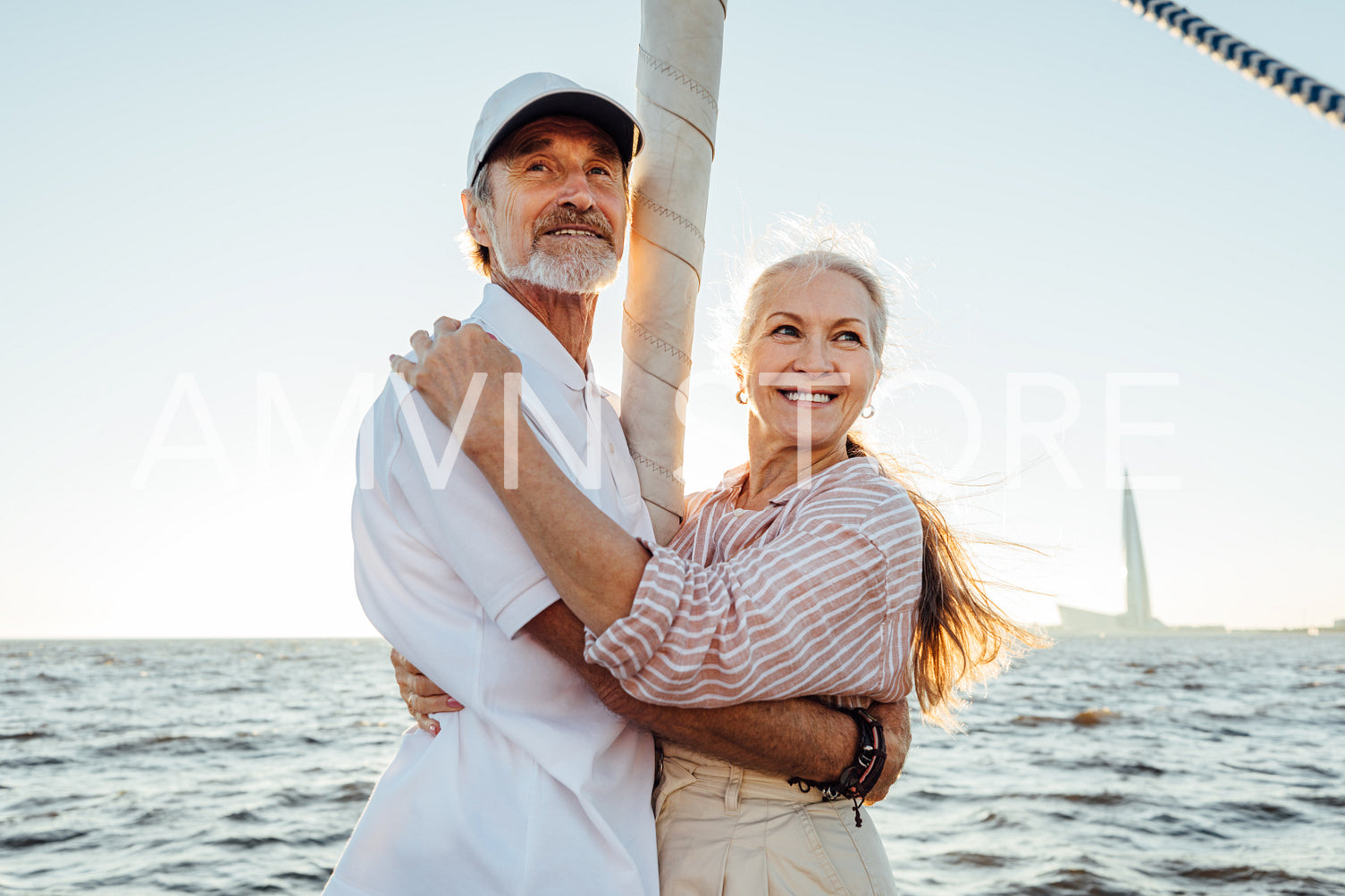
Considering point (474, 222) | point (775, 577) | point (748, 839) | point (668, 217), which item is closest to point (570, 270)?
point (668, 217)

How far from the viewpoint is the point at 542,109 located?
2.61 meters

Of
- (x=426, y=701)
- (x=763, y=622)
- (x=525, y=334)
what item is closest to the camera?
(x=763, y=622)

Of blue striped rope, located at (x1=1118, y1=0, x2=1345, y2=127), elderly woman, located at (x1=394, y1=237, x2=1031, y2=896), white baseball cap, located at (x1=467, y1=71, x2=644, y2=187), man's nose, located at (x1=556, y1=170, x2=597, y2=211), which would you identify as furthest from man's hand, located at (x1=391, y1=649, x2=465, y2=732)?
blue striped rope, located at (x1=1118, y1=0, x2=1345, y2=127)

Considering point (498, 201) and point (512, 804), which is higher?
point (498, 201)

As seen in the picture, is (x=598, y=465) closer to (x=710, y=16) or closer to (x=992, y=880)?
(x=710, y=16)

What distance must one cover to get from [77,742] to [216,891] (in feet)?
40.7

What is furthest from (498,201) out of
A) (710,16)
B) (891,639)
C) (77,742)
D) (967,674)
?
(77,742)

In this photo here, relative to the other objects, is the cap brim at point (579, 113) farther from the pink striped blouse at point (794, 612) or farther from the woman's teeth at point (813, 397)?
the pink striped blouse at point (794, 612)

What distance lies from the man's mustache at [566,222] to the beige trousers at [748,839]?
1.42m

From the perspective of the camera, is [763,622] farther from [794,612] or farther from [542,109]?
[542,109]

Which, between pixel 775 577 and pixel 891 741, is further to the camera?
pixel 891 741

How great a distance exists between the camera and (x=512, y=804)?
6.65 feet

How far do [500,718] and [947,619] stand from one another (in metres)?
1.51

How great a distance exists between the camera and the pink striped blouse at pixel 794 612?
6.09 feet
